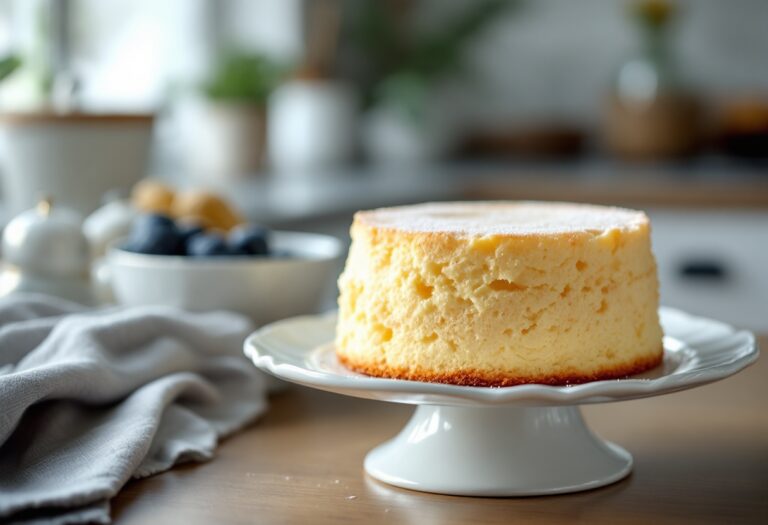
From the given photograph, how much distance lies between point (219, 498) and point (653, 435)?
38 centimetres

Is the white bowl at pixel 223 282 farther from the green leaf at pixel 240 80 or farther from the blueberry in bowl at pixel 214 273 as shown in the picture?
the green leaf at pixel 240 80

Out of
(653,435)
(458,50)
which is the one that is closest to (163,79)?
(458,50)

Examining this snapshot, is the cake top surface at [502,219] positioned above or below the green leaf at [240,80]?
below

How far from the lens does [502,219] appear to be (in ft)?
2.99

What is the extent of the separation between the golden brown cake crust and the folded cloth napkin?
0.15 metres

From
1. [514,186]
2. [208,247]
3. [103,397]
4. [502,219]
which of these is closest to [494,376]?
[502,219]

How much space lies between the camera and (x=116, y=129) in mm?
1734

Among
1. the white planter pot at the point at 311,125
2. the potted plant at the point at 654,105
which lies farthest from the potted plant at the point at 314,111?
the potted plant at the point at 654,105

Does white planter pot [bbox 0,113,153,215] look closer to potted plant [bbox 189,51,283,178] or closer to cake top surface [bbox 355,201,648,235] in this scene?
cake top surface [bbox 355,201,648,235]

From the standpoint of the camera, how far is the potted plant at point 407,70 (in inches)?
142

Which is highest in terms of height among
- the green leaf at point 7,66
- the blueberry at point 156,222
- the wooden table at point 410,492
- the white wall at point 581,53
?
the white wall at point 581,53

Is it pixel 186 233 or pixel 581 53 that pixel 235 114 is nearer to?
pixel 581 53

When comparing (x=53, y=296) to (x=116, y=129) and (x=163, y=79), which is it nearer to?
(x=116, y=129)

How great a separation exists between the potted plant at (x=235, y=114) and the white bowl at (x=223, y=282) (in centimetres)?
184
